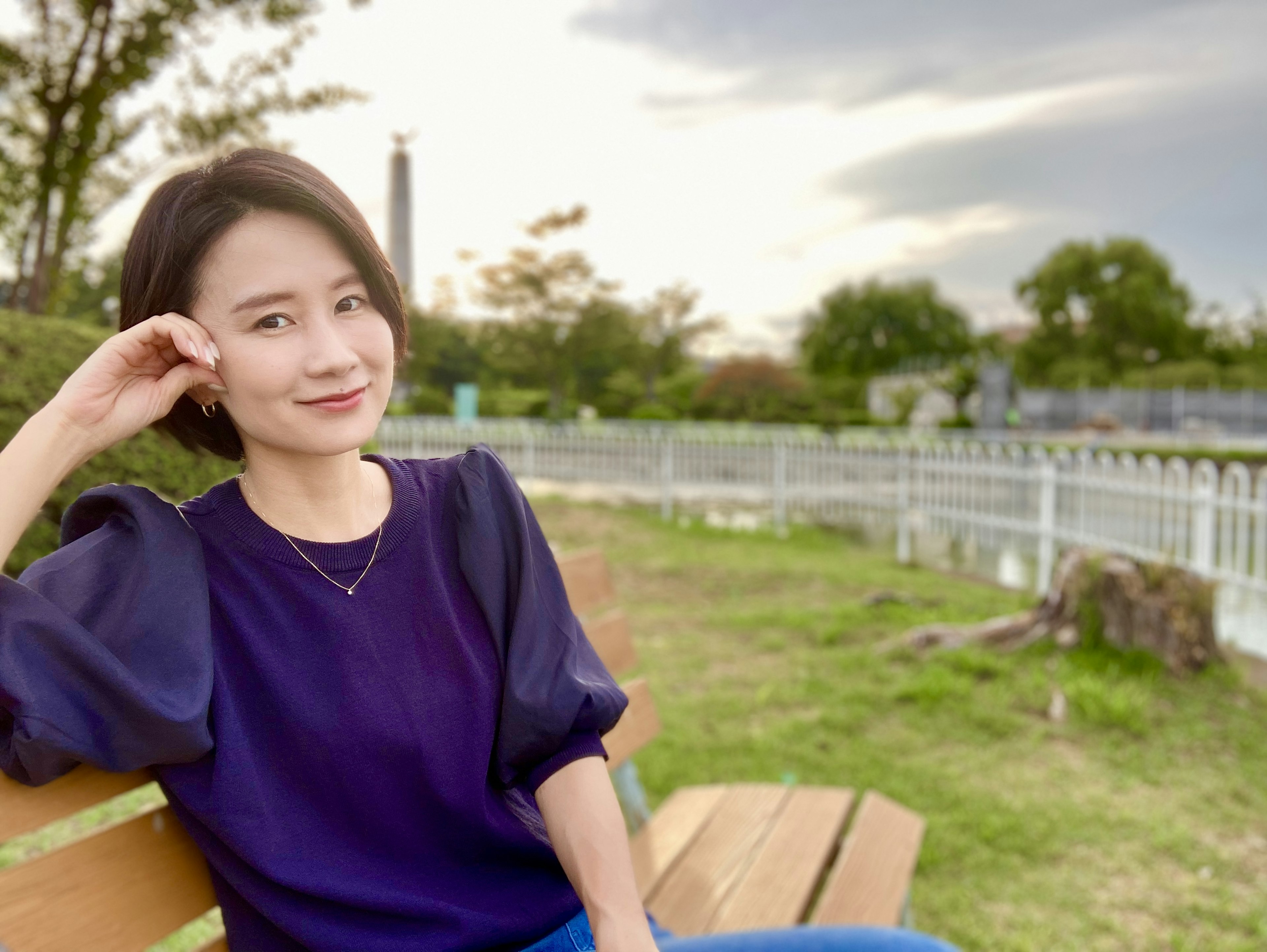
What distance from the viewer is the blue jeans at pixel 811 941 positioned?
143cm

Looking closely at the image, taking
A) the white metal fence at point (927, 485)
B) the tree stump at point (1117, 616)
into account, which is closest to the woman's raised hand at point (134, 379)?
the white metal fence at point (927, 485)

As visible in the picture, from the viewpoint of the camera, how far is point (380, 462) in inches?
52.4

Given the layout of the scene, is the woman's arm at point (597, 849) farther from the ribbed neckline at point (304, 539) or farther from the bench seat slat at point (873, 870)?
the bench seat slat at point (873, 870)

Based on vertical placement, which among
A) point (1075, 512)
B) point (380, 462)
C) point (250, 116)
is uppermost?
point (250, 116)

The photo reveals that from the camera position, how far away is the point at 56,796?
1065 mm

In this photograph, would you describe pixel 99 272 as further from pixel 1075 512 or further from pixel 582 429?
pixel 1075 512

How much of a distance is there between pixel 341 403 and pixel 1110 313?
5338 cm

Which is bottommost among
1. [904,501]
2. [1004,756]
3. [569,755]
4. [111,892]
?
[1004,756]

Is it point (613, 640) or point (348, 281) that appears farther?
point (613, 640)

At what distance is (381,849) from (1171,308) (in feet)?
178

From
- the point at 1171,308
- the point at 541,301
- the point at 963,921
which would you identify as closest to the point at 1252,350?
the point at 1171,308

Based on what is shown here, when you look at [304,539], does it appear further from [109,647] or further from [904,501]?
[904,501]

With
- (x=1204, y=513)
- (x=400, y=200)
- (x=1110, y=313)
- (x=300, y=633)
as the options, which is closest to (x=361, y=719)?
(x=300, y=633)

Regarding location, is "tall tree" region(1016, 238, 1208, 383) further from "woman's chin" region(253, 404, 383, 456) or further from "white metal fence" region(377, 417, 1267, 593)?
"woman's chin" region(253, 404, 383, 456)
